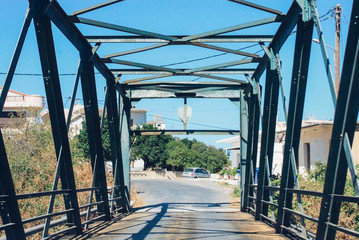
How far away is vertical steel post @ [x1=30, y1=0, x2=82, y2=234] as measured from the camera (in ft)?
21.8

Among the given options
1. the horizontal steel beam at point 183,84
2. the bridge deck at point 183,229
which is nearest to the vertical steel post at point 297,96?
the bridge deck at point 183,229

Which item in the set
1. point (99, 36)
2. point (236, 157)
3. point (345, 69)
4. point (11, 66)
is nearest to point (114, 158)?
point (99, 36)

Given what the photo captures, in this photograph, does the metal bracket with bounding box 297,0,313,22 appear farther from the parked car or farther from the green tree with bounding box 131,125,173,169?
the green tree with bounding box 131,125,173,169

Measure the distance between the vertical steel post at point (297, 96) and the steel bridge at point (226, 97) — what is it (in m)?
0.02

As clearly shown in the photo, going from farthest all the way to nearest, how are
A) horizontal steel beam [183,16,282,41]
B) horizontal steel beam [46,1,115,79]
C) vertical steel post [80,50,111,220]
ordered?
vertical steel post [80,50,111,220], horizontal steel beam [183,16,282,41], horizontal steel beam [46,1,115,79]

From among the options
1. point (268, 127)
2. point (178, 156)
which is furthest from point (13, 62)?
point (178, 156)

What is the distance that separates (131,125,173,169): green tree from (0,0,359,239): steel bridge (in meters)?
43.1

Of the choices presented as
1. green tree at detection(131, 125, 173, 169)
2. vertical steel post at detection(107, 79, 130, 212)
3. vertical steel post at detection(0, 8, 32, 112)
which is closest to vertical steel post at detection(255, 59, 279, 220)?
vertical steel post at detection(107, 79, 130, 212)

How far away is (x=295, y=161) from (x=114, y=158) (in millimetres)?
6435

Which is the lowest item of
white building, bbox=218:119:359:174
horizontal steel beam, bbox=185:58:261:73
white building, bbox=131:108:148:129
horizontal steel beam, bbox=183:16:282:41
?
white building, bbox=218:119:359:174

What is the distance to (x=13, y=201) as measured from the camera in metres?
5.30

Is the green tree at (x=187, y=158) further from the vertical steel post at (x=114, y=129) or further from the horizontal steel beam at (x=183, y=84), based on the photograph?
the vertical steel post at (x=114, y=129)

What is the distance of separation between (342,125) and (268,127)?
4205 mm

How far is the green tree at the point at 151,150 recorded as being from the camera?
5766 cm
